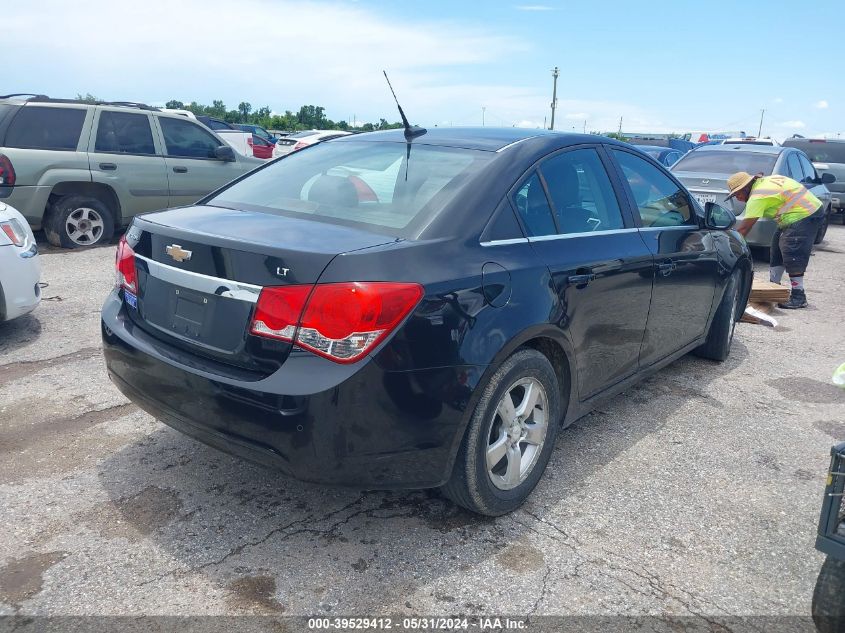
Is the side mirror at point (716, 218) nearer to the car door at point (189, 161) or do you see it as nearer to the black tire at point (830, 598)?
the black tire at point (830, 598)

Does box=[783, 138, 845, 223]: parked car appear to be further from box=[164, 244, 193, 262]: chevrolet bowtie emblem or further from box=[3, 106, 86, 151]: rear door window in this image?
box=[164, 244, 193, 262]: chevrolet bowtie emblem

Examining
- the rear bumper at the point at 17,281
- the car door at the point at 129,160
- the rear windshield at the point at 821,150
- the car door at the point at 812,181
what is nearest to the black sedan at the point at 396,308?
the rear bumper at the point at 17,281

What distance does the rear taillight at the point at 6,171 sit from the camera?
8.02 meters

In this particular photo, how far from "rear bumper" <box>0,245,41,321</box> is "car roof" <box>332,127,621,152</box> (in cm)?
266

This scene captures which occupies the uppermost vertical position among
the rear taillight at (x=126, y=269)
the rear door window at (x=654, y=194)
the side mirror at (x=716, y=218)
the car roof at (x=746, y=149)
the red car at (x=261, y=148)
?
the car roof at (x=746, y=149)

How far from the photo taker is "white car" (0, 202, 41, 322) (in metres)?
4.94

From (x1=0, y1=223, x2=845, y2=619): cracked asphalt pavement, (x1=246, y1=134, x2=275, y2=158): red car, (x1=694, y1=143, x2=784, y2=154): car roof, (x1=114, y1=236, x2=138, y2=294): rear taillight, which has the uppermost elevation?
(x1=694, y1=143, x2=784, y2=154): car roof

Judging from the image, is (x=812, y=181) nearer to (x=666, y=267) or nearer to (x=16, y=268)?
(x=666, y=267)

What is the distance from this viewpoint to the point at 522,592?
262 cm

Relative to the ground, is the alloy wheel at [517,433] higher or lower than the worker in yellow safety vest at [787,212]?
lower

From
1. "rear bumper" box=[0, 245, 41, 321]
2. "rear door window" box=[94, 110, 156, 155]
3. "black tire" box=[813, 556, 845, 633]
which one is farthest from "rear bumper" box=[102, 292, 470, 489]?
"rear door window" box=[94, 110, 156, 155]

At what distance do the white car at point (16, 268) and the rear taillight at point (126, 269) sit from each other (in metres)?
2.25

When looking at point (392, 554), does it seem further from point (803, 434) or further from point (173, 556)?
point (803, 434)

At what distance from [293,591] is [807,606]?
1.89 metres
